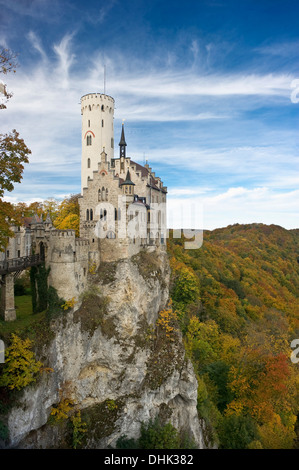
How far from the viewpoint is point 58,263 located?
2677 cm

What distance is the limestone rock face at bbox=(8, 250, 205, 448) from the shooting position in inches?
998

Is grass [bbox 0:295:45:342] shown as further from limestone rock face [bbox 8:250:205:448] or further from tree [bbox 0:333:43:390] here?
limestone rock face [bbox 8:250:205:448]

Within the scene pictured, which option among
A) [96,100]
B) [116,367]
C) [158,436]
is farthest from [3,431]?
[96,100]

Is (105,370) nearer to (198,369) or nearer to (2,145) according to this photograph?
(198,369)

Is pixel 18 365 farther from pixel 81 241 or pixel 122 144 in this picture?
pixel 122 144

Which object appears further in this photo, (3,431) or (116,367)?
(116,367)

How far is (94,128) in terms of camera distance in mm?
36344

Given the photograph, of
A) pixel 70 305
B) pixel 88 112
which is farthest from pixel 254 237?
pixel 70 305

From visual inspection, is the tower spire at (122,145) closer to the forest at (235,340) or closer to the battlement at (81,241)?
the forest at (235,340)

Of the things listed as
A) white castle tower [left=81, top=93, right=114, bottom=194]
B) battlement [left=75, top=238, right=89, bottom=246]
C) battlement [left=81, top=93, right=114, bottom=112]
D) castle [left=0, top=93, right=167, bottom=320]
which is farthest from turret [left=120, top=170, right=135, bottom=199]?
battlement [left=81, top=93, right=114, bottom=112]

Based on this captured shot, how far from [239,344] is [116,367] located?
22277 mm

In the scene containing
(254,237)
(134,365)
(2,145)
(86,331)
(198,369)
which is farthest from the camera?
(254,237)

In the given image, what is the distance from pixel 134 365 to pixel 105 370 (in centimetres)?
274

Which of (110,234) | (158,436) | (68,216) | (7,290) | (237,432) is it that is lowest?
(237,432)
